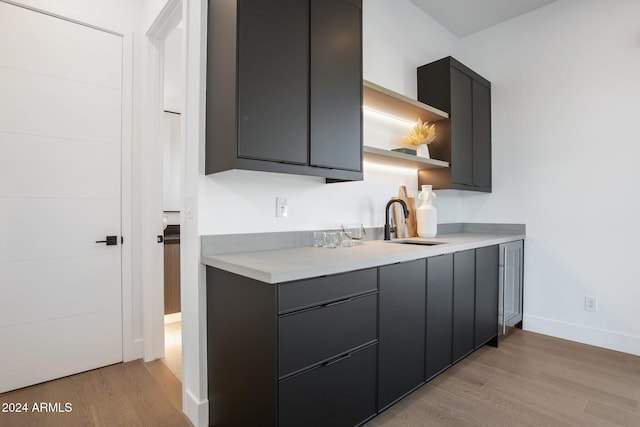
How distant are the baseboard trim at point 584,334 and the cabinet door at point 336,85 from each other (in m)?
2.43

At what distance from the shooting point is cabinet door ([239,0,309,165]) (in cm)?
152

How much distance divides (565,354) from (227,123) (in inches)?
117

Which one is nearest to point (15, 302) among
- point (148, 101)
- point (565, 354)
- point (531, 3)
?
point (148, 101)

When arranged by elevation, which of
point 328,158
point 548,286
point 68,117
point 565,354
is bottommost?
point 565,354

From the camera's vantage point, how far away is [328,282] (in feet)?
4.72

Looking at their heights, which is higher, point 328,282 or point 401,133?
point 401,133

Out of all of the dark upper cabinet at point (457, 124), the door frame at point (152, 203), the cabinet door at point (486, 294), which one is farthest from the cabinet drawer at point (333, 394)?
the dark upper cabinet at point (457, 124)

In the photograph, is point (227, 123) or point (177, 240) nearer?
point (227, 123)

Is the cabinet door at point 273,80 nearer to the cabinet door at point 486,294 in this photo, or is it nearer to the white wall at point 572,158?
the cabinet door at point 486,294

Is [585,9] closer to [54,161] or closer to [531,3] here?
[531,3]

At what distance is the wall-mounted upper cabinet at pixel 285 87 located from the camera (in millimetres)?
1526

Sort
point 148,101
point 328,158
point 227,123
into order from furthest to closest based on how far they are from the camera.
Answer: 1. point 148,101
2. point 328,158
3. point 227,123

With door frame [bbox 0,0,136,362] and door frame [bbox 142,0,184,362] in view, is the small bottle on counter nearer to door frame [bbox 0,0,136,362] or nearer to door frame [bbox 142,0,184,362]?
door frame [bbox 142,0,184,362]

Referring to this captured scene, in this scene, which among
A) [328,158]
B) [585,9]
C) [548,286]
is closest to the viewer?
[328,158]
